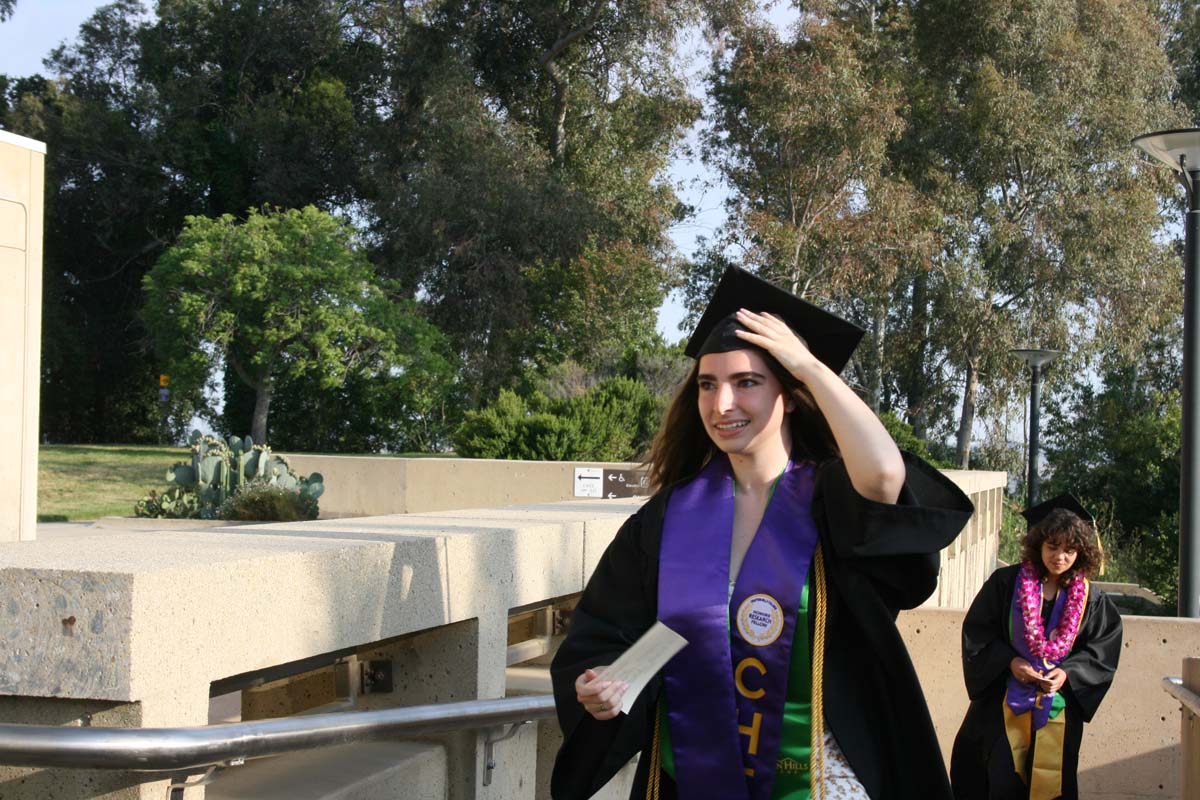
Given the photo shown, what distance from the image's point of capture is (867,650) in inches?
96.7

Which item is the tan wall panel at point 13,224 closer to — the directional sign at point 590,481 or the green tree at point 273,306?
the directional sign at point 590,481

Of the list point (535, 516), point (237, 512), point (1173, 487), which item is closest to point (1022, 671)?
point (535, 516)

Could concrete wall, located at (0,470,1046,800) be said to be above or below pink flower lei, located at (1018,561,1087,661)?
above

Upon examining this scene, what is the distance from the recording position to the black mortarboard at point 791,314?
9.18ft

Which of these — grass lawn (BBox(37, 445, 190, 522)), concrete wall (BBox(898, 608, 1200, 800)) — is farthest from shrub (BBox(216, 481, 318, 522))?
concrete wall (BBox(898, 608, 1200, 800))

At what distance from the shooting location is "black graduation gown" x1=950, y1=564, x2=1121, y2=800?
6.06 m

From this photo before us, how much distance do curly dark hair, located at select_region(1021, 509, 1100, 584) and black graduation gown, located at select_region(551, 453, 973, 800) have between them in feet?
13.5

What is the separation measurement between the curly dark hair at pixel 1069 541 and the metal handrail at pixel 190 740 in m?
4.25

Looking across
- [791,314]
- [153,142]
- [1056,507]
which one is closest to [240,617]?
[791,314]

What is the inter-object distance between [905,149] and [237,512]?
25693mm

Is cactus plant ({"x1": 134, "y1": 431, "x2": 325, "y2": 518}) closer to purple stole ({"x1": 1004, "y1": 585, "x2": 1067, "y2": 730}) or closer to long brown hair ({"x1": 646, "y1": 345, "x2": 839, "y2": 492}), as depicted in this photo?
purple stole ({"x1": 1004, "y1": 585, "x2": 1067, "y2": 730})

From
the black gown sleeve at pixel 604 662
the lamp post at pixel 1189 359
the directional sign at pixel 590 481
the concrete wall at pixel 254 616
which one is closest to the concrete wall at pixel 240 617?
the concrete wall at pixel 254 616

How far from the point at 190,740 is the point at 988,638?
489 cm

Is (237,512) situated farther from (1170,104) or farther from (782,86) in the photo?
(1170,104)
